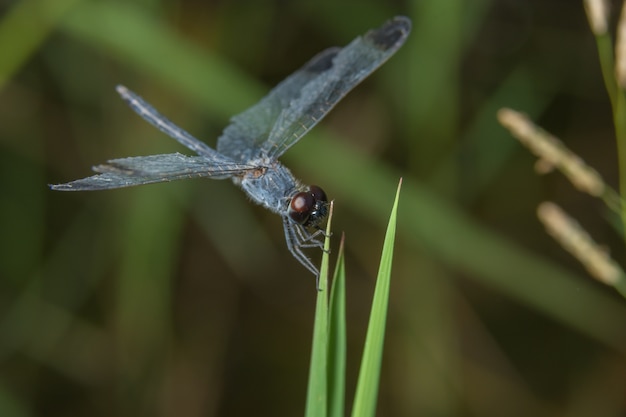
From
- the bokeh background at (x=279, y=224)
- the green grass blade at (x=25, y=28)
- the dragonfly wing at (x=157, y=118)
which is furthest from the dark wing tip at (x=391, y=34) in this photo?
the green grass blade at (x=25, y=28)

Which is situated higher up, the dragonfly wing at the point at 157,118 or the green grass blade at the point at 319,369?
the dragonfly wing at the point at 157,118

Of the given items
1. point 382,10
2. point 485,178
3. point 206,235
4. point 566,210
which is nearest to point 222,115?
point 206,235

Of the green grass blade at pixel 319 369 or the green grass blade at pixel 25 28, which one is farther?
the green grass blade at pixel 25 28

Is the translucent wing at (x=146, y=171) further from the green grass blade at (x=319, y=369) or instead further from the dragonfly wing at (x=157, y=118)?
the green grass blade at (x=319, y=369)

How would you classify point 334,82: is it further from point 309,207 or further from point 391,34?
point 309,207

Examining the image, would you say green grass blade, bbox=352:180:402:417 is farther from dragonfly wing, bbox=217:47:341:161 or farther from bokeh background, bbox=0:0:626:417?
bokeh background, bbox=0:0:626:417

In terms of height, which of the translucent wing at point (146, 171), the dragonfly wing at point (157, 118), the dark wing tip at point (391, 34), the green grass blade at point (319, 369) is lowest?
the green grass blade at point (319, 369)

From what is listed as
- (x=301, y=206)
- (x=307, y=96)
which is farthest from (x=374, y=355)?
Answer: (x=307, y=96)

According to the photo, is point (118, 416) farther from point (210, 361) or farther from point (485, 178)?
point (485, 178)
